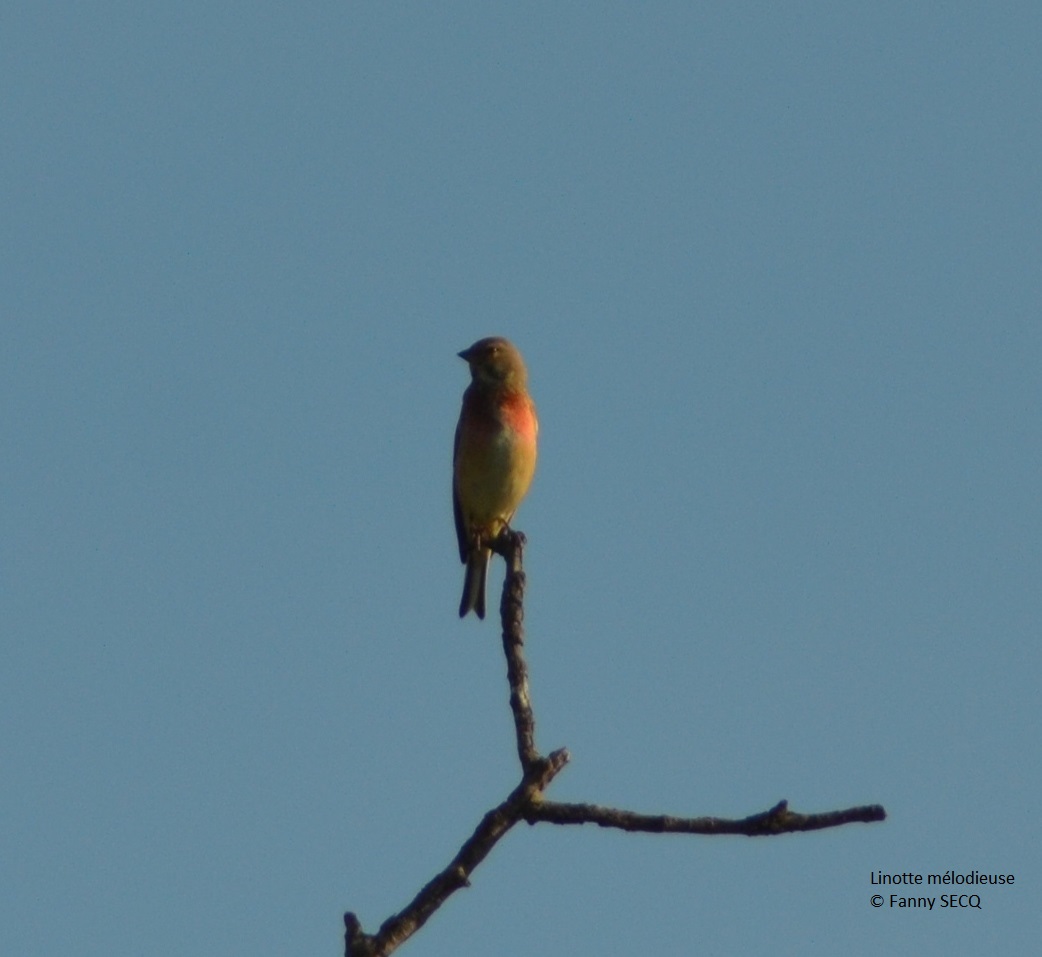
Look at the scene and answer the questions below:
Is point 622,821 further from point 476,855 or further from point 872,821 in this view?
point 872,821

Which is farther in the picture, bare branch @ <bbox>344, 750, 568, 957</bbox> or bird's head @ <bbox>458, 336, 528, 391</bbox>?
bird's head @ <bbox>458, 336, 528, 391</bbox>

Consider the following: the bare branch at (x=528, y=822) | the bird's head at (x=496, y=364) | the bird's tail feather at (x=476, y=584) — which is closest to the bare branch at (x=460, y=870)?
the bare branch at (x=528, y=822)

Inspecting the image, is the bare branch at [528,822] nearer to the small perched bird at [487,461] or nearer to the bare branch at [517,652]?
the bare branch at [517,652]

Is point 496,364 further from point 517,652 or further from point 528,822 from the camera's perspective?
point 528,822

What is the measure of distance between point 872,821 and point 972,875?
3822mm

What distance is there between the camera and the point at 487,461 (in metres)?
12.3

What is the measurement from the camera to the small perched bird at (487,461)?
12.3 meters

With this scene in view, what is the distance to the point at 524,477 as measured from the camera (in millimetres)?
12422

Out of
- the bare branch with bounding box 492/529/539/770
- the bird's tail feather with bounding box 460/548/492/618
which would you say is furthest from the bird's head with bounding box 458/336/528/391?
the bare branch with bounding box 492/529/539/770

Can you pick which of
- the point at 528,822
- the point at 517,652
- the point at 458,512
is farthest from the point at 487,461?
the point at 528,822

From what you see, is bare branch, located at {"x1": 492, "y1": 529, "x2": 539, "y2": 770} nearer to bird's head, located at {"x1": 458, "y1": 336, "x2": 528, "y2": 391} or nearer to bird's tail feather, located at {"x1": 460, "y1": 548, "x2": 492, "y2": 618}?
bird's tail feather, located at {"x1": 460, "y1": 548, "x2": 492, "y2": 618}

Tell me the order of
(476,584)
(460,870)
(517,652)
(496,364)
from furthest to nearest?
Answer: (496,364), (476,584), (517,652), (460,870)

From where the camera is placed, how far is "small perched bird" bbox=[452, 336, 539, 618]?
12.3 meters

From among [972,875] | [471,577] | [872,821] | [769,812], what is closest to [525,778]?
[769,812]
